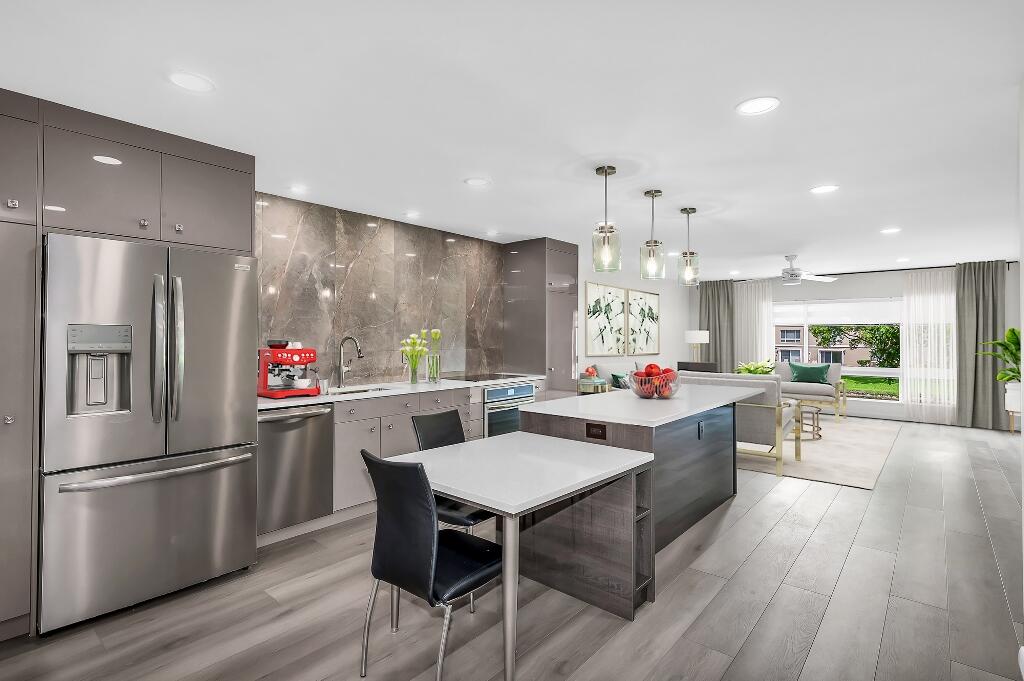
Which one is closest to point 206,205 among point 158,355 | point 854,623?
point 158,355

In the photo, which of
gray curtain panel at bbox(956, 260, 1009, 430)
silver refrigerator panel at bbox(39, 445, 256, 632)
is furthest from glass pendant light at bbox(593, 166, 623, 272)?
gray curtain panel at bbox(956, 260, 1009, 430)

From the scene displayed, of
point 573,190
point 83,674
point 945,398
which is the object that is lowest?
point 83,674

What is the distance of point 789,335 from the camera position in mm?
9609

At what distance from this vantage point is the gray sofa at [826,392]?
763 cm

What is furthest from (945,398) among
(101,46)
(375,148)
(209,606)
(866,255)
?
(101,46)

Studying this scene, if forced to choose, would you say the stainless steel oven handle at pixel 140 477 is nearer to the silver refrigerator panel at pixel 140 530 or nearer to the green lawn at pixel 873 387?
the silver refrigerator panel at pixel 140 530

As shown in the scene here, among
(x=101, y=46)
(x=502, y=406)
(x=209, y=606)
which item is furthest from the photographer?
(x=502, y=406)

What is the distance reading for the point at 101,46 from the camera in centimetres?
196

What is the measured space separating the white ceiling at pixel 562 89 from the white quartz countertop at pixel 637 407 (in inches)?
58.7

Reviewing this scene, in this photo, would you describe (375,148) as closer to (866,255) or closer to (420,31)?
(420,31)

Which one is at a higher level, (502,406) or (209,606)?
(502,406)

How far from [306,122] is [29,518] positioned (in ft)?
7.26

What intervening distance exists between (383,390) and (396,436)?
0.37 metres

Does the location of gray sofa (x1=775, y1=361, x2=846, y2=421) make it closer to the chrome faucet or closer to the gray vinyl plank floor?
the gray vinyl plank floor
